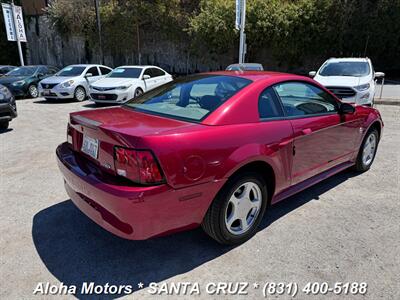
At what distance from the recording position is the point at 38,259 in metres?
2.70

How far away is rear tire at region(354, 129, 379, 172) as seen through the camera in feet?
14.7

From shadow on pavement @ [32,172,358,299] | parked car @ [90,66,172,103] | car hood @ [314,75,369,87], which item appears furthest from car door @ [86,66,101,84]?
shadow on pavement @ [32,172,358,299]

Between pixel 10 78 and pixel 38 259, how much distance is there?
12791mm

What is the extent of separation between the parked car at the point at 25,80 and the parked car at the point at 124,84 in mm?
3862

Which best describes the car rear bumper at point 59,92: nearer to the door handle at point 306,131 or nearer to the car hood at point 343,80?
the car hood at point 343,80

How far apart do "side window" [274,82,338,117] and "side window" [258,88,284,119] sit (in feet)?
0.32

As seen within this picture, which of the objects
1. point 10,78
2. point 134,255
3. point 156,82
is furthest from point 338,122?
point 10,78

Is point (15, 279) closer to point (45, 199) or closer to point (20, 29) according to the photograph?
point (45, 199)

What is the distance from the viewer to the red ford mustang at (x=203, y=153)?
2.27 m

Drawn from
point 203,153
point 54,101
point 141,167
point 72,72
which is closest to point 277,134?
point 203,153

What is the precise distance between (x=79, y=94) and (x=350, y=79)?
9592 mm

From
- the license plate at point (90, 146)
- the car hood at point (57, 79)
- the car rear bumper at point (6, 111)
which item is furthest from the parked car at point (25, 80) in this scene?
the license plate at point (90, 146)

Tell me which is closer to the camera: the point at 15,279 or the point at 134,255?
the point at 15,279

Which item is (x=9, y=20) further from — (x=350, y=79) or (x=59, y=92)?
(x=350, y=79)
